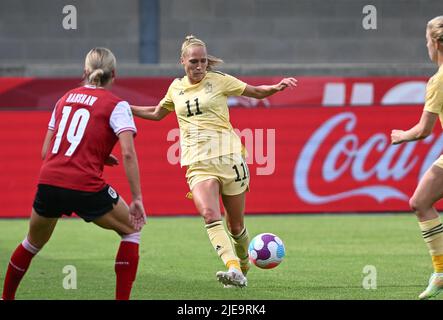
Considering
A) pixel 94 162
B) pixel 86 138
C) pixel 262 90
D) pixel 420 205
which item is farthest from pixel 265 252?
pixel 86 138

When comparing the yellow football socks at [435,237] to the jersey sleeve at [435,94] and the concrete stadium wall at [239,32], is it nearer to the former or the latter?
the jersey sleeve at [435,94]

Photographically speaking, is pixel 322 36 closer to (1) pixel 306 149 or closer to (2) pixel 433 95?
(1) pixel 306 149

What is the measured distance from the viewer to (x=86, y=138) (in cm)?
672

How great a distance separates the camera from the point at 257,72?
18750 millimetres

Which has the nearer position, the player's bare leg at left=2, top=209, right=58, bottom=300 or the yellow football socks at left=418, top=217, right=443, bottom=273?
the player's bare leg at left=2, top=209, right=58, bottom=300

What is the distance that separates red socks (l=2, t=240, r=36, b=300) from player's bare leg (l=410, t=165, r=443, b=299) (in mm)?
3002

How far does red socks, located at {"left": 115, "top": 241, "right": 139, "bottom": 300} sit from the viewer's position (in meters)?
6.89

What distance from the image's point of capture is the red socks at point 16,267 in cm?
727

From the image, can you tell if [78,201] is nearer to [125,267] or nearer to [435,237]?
[125,267]

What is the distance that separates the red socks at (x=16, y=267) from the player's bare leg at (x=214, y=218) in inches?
61.7

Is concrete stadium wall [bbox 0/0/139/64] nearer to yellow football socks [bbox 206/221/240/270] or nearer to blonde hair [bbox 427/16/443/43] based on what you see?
yellow football socks [bbox 206/221/240/270]

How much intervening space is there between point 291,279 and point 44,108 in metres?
8.42

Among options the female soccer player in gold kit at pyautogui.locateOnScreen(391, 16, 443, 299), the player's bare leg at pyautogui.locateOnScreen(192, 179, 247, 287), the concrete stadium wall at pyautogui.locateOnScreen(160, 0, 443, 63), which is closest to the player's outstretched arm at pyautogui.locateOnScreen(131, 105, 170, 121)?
the player's bare leg at pyautogui.locateOnScreen(192, 179, 247, 287)

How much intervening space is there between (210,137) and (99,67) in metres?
1.84
